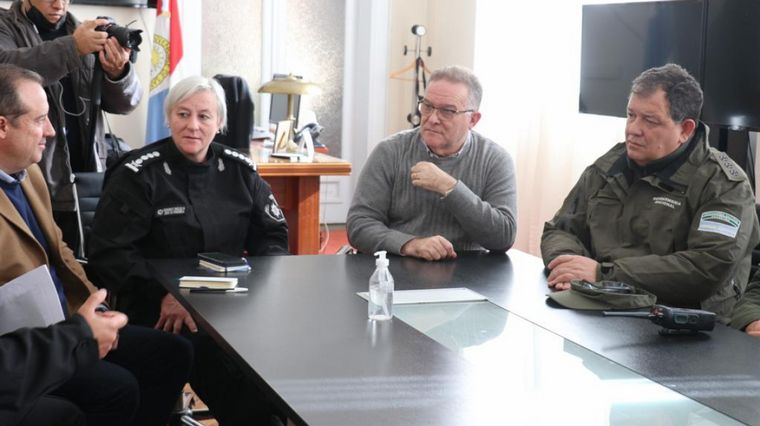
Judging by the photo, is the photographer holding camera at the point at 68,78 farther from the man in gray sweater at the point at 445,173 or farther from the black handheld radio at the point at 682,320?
the black handheld radio at the point at 682,320

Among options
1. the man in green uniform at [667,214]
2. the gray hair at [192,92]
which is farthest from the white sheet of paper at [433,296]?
the gray hair at [192,92]

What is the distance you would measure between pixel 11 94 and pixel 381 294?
3.44ft

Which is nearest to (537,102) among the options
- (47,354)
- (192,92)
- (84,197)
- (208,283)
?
(84,197)

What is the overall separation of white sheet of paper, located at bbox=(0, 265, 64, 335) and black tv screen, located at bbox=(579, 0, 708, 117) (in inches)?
106

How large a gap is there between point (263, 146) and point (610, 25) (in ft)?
6.26

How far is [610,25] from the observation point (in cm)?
443

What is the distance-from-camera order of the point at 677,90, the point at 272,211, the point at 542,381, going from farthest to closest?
the point at 272,211 → the point at 677,90 → the point at 542,381

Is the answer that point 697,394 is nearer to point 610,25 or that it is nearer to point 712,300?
point 712,300

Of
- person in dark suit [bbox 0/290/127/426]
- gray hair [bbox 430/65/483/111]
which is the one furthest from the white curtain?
person in dark suit [bbox 0/290/127/426]

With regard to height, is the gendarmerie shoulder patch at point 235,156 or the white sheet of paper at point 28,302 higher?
the gendarmerie shoulder patch at point 235,156

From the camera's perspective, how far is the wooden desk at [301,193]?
A: 445 centimetres

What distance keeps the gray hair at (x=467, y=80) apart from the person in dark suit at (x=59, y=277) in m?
1.14

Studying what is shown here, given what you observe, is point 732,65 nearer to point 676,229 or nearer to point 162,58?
point 676,229

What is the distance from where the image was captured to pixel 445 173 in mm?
3000
